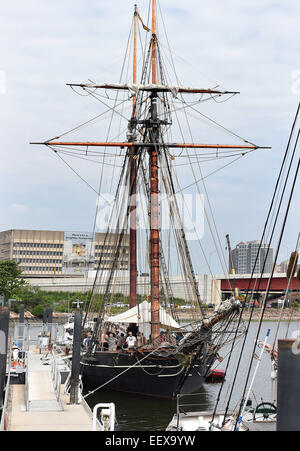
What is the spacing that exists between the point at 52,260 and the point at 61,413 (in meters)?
166

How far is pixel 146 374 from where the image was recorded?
32.2m

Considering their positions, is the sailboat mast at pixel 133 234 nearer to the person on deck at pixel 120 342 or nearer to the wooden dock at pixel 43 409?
the person on deck at pixel 120 342

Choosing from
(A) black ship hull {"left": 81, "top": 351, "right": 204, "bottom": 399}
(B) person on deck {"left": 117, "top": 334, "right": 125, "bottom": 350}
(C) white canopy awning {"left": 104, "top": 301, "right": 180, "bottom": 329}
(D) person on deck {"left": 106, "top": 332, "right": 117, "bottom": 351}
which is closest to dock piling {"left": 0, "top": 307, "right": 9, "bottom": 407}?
(A) black ship hull {"left": 81, "top": 351, "right": 204, "bottom": 399}

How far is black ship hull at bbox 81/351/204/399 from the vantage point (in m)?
31.8

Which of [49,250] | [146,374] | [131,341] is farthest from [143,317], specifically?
[49,250]

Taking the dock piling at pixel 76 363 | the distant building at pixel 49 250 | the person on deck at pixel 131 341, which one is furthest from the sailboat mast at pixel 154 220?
the distant building at pixel 49 250

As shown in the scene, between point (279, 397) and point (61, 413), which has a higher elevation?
point (279, 397)

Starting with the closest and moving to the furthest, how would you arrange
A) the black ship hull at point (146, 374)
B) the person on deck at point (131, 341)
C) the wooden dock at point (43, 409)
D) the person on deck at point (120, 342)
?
the wooden dock at point (43, 409) → the black ship hull at point (146, 374) → the person on deck at point (131, 341) → the person on deck at point (120, 342)

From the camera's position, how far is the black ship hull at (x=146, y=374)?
104 feet

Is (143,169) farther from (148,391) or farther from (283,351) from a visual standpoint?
(283,351)

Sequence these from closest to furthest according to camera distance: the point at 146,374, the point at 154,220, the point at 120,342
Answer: the point at 146,374, the point at 120,342, the point at 154,220

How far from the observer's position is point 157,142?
37.7 metres

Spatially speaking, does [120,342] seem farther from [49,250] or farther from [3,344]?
[49,250]

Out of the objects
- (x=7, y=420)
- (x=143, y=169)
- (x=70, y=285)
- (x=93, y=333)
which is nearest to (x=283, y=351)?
(x=7, y=420)
